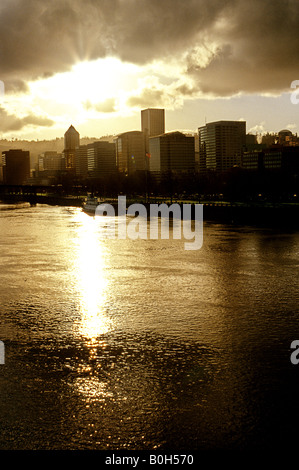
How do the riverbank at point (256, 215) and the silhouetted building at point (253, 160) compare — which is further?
the silhouetted building at point (253, 160)

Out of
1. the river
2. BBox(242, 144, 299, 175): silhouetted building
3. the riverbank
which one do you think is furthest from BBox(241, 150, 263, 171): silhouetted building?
the river

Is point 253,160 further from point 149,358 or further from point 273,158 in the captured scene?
point 149,358

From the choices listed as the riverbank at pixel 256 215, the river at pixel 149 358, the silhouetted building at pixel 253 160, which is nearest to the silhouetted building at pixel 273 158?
the silhouetted building at pixel 253 160

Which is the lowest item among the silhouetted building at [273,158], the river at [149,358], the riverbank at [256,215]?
the river at [149,358]

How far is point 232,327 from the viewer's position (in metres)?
16.0

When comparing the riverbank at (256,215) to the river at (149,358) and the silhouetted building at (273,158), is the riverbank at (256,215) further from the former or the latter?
the silhouetted building at (273,158)

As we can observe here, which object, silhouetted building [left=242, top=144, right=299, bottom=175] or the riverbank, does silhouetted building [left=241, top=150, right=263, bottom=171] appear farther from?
the riverbank

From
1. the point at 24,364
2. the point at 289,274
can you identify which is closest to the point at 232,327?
the point at 24,364

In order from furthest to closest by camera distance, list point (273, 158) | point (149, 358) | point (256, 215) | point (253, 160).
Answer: point (253, 160) → point (273, 158) → point (256, 215) → point (149, 358)

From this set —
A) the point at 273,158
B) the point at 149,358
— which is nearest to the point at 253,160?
the point at 273,158

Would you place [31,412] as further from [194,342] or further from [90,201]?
[90,201]

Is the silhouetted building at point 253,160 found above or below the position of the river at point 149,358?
above

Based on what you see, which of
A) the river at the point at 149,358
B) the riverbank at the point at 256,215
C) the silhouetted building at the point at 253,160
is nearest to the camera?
the river at the point at 149,358
